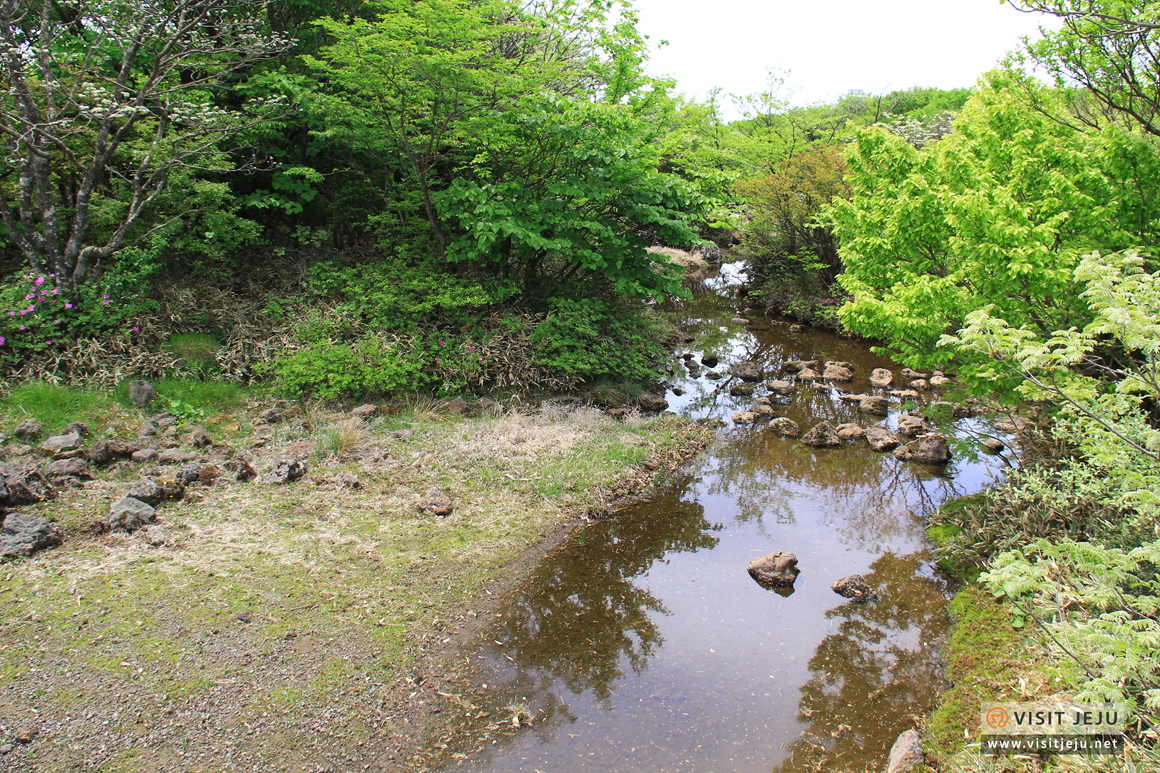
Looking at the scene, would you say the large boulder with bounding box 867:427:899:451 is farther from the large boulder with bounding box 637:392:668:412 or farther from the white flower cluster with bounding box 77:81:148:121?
the white flower cluster with bounding box 77:81:148:121

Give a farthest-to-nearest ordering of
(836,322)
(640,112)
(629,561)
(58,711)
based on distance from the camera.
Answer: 1. (836,322)
2. (640,112)
3. (629,561)
4. (58,711)

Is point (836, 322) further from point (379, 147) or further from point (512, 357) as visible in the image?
point (379, 147)

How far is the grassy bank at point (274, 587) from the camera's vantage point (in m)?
3.63

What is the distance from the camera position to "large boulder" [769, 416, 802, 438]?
1005 centimetres

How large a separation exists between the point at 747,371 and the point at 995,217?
7565mm

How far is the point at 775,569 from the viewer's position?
237 inches

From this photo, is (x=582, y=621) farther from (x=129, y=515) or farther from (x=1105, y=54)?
(x=1105, y=54)

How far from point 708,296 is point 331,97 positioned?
53.5 ft

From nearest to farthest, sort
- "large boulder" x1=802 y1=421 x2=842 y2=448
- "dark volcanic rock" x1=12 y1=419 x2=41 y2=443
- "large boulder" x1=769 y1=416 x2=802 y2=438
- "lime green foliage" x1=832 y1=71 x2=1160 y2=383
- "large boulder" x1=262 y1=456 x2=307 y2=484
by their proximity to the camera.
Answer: "lime green foliage" x1=832 y1=71 x2=1160 y2=383
"dark volcanic rock" x1=12 y1=419 x2=41 y2=443
"large boulder" x1=262 y1=456 x2=307 y2=484
"large boulder" x1=802 y1=421 x2=842 y2=448
"large boulder" x1=769 y1=416 x2=802 y2=438

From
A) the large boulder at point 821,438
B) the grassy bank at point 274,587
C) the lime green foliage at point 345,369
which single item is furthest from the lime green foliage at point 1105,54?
the lime green foliage at point 345,369

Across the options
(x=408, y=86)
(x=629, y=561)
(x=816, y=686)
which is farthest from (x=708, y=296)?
(x=816, y=686)

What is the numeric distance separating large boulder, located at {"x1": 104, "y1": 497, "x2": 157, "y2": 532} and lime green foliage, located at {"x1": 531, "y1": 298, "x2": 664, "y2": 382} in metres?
5.34

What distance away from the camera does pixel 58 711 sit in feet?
11.6

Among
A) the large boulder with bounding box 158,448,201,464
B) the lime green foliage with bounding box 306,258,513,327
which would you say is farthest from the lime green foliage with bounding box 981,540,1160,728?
the lime green foliage with bounding box 306,258,513,327
